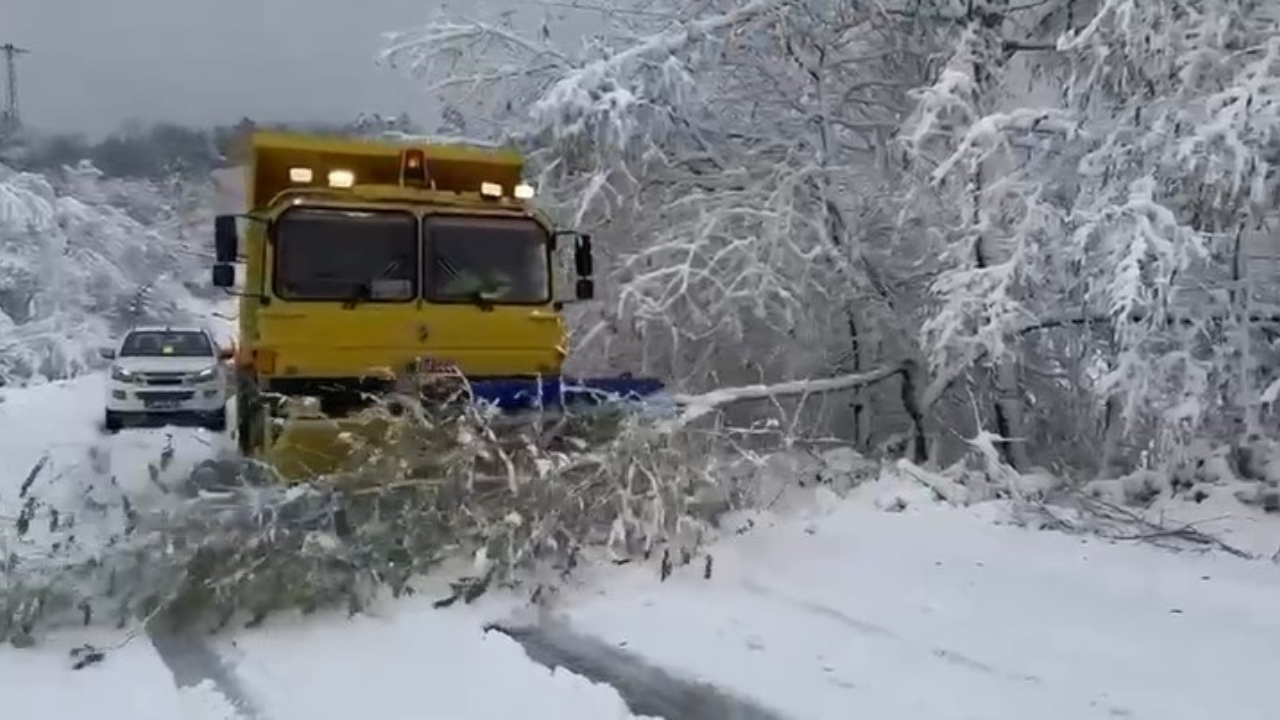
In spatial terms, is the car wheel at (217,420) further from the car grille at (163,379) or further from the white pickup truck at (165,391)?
the car grille at (163,379)

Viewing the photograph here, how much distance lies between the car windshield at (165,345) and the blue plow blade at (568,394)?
12404 mm

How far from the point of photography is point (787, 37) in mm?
12406

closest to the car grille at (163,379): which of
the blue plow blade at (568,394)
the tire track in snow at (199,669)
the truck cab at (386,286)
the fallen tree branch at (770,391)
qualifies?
the truck cab at (386,286)

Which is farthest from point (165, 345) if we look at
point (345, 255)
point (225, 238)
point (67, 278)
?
point (67, 278)

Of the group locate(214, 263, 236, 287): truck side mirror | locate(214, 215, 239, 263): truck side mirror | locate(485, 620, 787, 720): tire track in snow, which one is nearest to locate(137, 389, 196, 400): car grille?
locate(214, 263, 236, 287): truck side mirror

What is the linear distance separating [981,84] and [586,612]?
6.97 metres

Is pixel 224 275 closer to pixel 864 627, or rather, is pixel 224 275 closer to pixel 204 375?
pixel 864 627

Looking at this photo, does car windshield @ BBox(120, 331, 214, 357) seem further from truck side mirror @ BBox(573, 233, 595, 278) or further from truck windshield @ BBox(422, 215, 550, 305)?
truck windshield @ BBox(422, 215, 550, 305)

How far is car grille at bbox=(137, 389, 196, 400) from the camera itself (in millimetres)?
19297

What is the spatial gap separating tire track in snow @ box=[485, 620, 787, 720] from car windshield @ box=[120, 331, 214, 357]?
1506 centimetres

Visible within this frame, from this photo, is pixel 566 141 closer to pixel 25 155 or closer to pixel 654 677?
pixel 654 677

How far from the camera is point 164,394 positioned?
19.3 meters

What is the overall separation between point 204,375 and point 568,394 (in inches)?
471

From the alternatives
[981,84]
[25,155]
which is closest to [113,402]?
[981,84]
